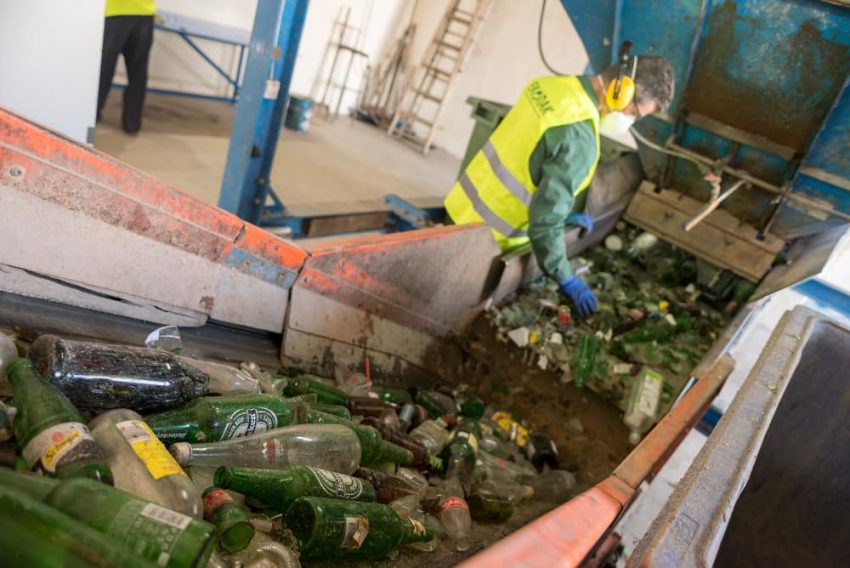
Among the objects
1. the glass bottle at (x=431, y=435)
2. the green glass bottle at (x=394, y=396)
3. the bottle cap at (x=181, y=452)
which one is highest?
the bottle cap at (x=181, y=452)

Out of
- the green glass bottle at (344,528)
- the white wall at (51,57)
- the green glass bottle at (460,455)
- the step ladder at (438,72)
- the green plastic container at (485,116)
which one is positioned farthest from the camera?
the step ladder at (438,72)

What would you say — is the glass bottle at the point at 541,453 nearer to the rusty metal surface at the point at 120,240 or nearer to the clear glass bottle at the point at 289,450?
the clear glass bottle at the point at 289,450

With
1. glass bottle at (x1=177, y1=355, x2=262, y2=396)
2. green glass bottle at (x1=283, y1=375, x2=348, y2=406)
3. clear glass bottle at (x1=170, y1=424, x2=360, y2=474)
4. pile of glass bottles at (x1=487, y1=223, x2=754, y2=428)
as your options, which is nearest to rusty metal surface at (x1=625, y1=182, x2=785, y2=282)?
pile of glass bottles at (x1=487, y1=223, x2=754, y2=428)

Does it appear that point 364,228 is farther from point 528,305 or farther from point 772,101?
point 772,101

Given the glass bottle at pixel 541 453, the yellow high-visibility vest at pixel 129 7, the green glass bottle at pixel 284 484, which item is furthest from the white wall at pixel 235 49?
the green glass bottle at pixel 284 484

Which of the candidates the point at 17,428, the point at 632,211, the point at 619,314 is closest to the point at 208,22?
the point at 632,211

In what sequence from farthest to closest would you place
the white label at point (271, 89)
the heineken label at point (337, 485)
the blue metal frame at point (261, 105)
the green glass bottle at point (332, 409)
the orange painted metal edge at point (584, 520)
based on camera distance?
the white label at point (271, 89) < the blue metal frame at point (261, 105) < the green glass bottle at point (332, 409) < the heineken label at point (337, 485) < the orange painted metal edge at point (584, 520)

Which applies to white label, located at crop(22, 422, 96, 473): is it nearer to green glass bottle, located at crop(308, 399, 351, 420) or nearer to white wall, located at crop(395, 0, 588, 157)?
green glass bottle, located at crop(308, 399, 351, 420)

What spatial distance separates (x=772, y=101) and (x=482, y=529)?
288 centimetres

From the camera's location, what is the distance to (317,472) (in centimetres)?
144

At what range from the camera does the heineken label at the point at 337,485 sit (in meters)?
1.41

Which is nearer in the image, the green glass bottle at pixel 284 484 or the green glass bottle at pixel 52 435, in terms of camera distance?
the green glass bottle at pixel 52 435

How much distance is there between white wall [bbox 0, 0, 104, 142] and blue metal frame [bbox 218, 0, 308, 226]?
91 centimetres

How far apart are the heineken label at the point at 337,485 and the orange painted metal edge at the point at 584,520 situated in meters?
0.50
